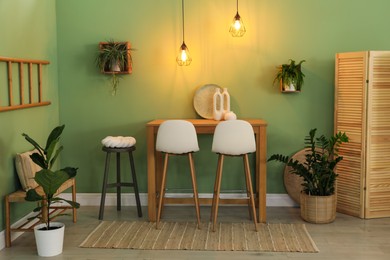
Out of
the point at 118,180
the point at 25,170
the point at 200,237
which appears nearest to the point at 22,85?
the point at 25,170

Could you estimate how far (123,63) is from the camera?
5.22m

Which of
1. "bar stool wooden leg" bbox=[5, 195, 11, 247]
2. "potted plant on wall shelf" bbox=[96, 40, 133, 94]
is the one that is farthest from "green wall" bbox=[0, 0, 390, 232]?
"bar stool wooden leg" bbox=[5, 195, 11, 247]

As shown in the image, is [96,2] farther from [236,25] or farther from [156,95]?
[236,25]

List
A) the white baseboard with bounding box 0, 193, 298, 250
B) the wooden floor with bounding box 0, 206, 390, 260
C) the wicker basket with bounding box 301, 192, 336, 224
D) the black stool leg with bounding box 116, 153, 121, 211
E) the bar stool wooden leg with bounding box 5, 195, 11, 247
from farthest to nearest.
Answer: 1. the white baseboard with bounding box 0, 193, 298, 250
2. the black stool leg with bounding box 116, 153, 121, 211
3. the wicker basket with bounding box 301, 192, 336, 224
4. the bar stool wooden leg with bounding box 5, 195, 11, 247
5. the wooden floor with bounding box 0, 206, 390, 260

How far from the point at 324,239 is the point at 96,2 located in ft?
10.6

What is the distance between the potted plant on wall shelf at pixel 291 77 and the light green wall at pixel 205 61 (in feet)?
0.57

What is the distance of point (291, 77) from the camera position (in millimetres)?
5078

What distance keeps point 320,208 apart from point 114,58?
2462mm

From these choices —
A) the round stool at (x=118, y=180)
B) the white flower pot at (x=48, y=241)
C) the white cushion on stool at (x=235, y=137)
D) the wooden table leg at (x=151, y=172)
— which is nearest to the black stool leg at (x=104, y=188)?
the round stool at (x=118, y=180)

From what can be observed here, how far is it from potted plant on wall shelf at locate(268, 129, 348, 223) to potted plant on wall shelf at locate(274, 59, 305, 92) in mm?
542

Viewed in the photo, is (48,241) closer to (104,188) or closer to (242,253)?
(104,188)

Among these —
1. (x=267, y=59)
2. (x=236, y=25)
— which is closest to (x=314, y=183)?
(x=267, y=59)

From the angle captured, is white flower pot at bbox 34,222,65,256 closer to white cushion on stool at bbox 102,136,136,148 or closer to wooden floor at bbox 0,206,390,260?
wooden floor at bbox 0,206,390,260

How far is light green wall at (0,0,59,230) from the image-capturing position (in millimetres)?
4180
